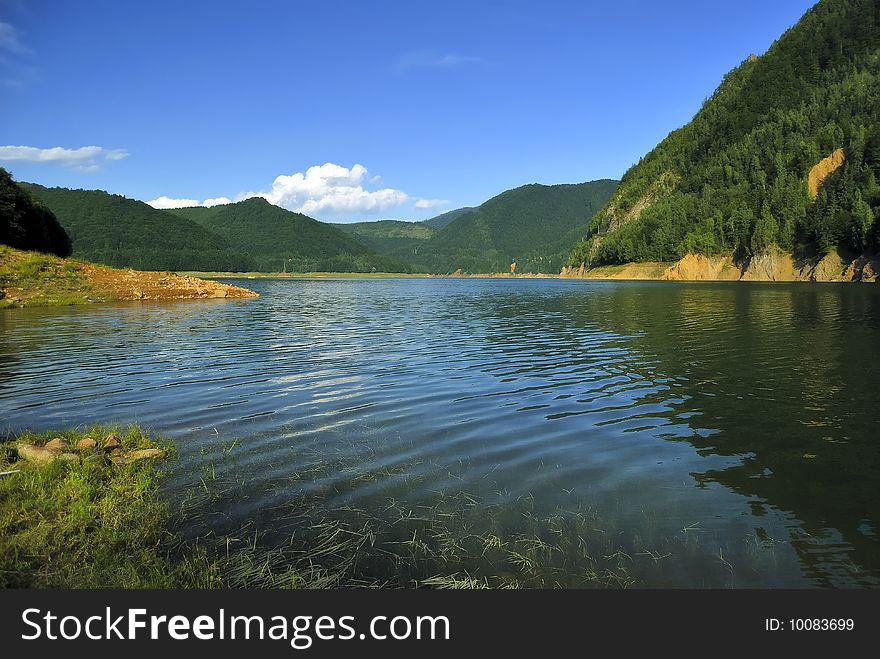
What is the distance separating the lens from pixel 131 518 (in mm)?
8008

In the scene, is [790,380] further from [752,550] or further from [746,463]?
[752,550]

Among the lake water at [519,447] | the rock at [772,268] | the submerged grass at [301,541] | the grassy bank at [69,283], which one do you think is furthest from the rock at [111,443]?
the rock at [772,268]

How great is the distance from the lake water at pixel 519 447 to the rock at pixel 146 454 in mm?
420

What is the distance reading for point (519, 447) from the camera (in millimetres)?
11797

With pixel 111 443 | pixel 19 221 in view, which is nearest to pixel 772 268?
pixel 19 221

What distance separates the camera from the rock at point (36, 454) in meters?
10.1

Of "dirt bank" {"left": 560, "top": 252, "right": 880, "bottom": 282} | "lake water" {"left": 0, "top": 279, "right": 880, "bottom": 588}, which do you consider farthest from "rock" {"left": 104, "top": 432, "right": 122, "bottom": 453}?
"dirt bank" {"left": 560, "top": 252, "right": 880, "bottom": 282}

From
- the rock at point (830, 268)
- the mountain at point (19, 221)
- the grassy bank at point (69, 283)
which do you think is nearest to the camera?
the grassy bank at point (69, 283)

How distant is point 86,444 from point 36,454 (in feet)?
2.98

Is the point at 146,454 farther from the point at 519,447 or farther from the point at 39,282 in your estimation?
the point at 39,282

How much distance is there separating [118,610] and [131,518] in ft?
9.34

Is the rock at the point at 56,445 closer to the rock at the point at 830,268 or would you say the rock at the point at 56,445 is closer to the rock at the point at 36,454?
the rock at the point at 36,454

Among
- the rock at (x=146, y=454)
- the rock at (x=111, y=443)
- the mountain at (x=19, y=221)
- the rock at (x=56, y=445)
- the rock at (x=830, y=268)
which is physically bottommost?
the rock at (x=146, y=454)

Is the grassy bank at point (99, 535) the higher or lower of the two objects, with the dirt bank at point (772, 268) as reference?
lower
